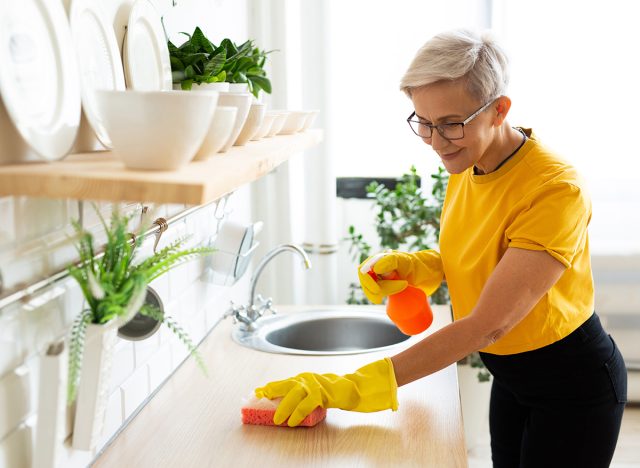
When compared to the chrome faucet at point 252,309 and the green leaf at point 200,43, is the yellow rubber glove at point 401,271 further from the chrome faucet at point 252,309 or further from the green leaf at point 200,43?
the green leaf at point 200,43

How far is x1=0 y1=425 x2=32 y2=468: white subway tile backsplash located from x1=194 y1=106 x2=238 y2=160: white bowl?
46cm

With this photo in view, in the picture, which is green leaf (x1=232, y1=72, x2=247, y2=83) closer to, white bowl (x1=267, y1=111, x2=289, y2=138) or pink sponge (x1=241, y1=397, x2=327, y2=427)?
white bowl (x1=267, y1=111, x2=289, y2=138)

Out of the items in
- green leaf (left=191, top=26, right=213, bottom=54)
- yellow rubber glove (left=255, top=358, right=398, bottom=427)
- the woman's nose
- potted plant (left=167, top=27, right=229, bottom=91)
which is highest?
green leaf (left=191, top=26, right=213, bottom=54)

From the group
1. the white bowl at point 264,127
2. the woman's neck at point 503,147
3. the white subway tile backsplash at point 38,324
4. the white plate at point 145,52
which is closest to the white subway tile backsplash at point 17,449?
the white subway tile backsplash at point 38,324

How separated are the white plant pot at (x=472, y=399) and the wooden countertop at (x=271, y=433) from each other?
111 centimetres

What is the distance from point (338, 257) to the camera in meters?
3.40

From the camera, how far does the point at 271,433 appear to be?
1.48m

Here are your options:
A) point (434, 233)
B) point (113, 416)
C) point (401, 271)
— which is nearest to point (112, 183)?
point (113, 416)

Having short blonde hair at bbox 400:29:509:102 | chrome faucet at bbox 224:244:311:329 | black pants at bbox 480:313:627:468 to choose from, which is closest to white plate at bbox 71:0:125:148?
short blonde hair at bbox 400:29:509:102

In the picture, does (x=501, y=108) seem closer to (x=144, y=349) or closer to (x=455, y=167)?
A: (x=455, y=167)

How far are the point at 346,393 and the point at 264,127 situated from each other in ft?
1.82

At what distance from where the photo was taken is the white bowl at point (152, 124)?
0.94m


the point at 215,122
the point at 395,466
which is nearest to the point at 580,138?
the point at 395,466

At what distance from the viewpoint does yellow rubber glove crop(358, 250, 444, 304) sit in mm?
1853
